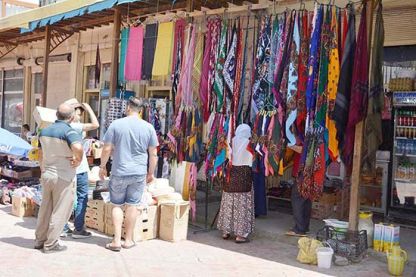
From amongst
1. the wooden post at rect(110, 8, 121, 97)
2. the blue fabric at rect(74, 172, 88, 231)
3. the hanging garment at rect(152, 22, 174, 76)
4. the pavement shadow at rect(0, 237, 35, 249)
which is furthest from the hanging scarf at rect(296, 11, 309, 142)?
the wooden post at rect(110, 8, 121, 97)

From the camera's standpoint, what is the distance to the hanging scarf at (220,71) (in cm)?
680

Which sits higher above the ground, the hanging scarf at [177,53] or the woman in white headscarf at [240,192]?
the hanging scarf at [177,53]

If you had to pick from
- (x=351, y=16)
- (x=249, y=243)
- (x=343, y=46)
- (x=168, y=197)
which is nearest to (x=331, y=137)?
(x=343, y=46)

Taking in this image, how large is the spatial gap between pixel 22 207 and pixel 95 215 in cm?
144

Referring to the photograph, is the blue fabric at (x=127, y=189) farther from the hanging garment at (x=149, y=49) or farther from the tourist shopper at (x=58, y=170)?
the hanging garment at (x=149, y=49)

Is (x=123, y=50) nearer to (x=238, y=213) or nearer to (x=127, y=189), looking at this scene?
(x=127, y=189)

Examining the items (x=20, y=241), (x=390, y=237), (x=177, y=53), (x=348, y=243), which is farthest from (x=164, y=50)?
(x=390, y=237)

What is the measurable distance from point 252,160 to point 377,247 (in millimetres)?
1841

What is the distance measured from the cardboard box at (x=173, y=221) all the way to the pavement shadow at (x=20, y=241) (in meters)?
1.62

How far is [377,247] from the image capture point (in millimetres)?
5754

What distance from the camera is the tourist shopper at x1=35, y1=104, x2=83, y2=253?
5457 millimetres

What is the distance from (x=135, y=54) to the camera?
826cm

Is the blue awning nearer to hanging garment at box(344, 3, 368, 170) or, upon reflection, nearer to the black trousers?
hanging garment at box(344, 3, 368, 170)

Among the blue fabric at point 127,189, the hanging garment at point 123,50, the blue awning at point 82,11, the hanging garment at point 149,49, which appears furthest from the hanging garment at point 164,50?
the blue fabric at point 127,189
